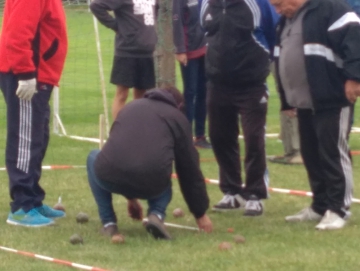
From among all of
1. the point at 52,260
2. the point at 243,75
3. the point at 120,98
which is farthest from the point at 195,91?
the point at 52,260

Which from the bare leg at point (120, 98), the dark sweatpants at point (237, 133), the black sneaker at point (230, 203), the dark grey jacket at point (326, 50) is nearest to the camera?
the dark grey jacket at point (326, 50)

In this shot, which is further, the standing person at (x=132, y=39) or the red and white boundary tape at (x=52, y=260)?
the standing person at (x=132, y=39)

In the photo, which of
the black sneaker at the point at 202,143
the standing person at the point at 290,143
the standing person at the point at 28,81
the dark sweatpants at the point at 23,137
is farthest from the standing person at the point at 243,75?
the black sneaker at the point at 202,143

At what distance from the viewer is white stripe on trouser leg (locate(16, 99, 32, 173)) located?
802 centimetres

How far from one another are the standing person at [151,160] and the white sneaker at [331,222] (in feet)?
3.02

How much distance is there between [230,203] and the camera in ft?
29.0

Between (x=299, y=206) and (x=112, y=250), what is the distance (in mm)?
2284

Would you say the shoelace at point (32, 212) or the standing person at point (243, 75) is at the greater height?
the standing person at point (243, 75)

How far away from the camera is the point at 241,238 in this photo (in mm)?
7379

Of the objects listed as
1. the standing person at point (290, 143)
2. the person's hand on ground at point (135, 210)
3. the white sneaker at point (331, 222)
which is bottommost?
the standing person at point (290, 143)

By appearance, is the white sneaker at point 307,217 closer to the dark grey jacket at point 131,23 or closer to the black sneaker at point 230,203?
the black sneaker at point 230,203

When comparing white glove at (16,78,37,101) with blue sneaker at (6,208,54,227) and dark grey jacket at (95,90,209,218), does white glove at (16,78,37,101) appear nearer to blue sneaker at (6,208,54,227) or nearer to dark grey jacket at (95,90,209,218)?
dark grey jacket at (95,90,209,218)

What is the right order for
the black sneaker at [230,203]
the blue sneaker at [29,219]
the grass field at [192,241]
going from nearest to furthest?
the grass field at [192,241] < the blue sneaker at [29,219] < the black sneaker at [230,203]

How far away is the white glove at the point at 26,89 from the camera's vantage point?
779 cm
